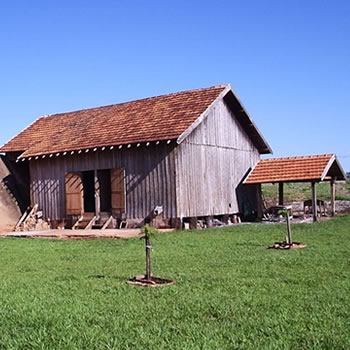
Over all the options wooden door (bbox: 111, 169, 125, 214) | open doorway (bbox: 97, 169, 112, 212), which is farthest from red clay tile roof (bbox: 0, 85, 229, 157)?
open doorway (bbox: 97, 169, 112, 212)

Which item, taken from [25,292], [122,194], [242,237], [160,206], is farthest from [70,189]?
[25,292]

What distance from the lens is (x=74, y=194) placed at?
22594mm

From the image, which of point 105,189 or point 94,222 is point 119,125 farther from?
point 94,222

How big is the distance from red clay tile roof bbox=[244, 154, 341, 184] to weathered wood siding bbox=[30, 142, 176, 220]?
5.11 metres

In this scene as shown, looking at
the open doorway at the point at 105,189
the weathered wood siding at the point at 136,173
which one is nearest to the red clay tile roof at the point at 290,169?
the weathered wood siding at the point at 136,173

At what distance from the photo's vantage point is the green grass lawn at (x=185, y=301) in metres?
5.29

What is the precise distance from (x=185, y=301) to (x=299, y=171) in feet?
52.5

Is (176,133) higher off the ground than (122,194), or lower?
higher

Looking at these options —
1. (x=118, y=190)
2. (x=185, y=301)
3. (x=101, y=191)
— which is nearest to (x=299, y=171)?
(x=118, y=190)

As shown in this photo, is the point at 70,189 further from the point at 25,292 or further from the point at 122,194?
the point at 25,292

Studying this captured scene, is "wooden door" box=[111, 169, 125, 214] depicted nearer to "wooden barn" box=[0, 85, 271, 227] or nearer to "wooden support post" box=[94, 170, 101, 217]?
"wooden barn" box=[0, 85, 271, 227]

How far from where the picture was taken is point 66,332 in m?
5.64

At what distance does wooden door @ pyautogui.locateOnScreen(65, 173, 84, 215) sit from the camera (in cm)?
2247

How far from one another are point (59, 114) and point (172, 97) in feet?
25.7
